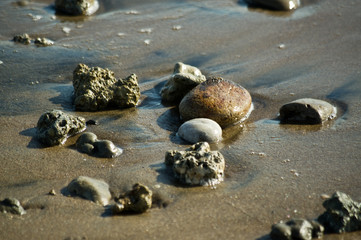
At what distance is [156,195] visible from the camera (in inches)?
134

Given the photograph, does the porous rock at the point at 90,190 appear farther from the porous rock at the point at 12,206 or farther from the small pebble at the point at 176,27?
the small pebble at the point at 176,27

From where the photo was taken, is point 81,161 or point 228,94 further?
point 228,94

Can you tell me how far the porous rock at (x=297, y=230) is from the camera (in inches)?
116

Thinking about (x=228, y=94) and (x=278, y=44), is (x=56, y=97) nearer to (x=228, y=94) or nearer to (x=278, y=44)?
(x=228, y=94)

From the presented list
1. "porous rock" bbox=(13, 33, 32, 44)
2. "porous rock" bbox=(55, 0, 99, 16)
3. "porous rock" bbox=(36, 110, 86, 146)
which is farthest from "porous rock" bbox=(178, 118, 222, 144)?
"porous rock" bbox=(55, 0, 99, 16)

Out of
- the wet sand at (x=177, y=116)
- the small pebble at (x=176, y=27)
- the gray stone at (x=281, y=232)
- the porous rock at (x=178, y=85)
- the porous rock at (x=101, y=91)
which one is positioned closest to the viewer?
the gray stone at (x=281, y=232)

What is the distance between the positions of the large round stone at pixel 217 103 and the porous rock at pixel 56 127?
42.7 inches

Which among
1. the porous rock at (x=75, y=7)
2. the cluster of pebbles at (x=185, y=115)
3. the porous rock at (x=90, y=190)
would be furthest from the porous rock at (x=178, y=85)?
the porous rock at (x=75, y=7)

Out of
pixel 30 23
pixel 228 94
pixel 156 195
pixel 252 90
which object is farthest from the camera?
pixel 30 23

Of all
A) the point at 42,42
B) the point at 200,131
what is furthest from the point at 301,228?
the point at 42,42

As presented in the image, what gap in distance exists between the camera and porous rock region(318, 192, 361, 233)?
3.06 metres

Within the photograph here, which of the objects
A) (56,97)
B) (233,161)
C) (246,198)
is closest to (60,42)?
(56,97)

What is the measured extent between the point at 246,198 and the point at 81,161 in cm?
138

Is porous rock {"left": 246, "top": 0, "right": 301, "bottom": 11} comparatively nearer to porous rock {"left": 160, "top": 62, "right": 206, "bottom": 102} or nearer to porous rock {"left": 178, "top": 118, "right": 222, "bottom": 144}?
porous rock {"left": 160, "top": 62, "right": 206, "bottom": 102}
